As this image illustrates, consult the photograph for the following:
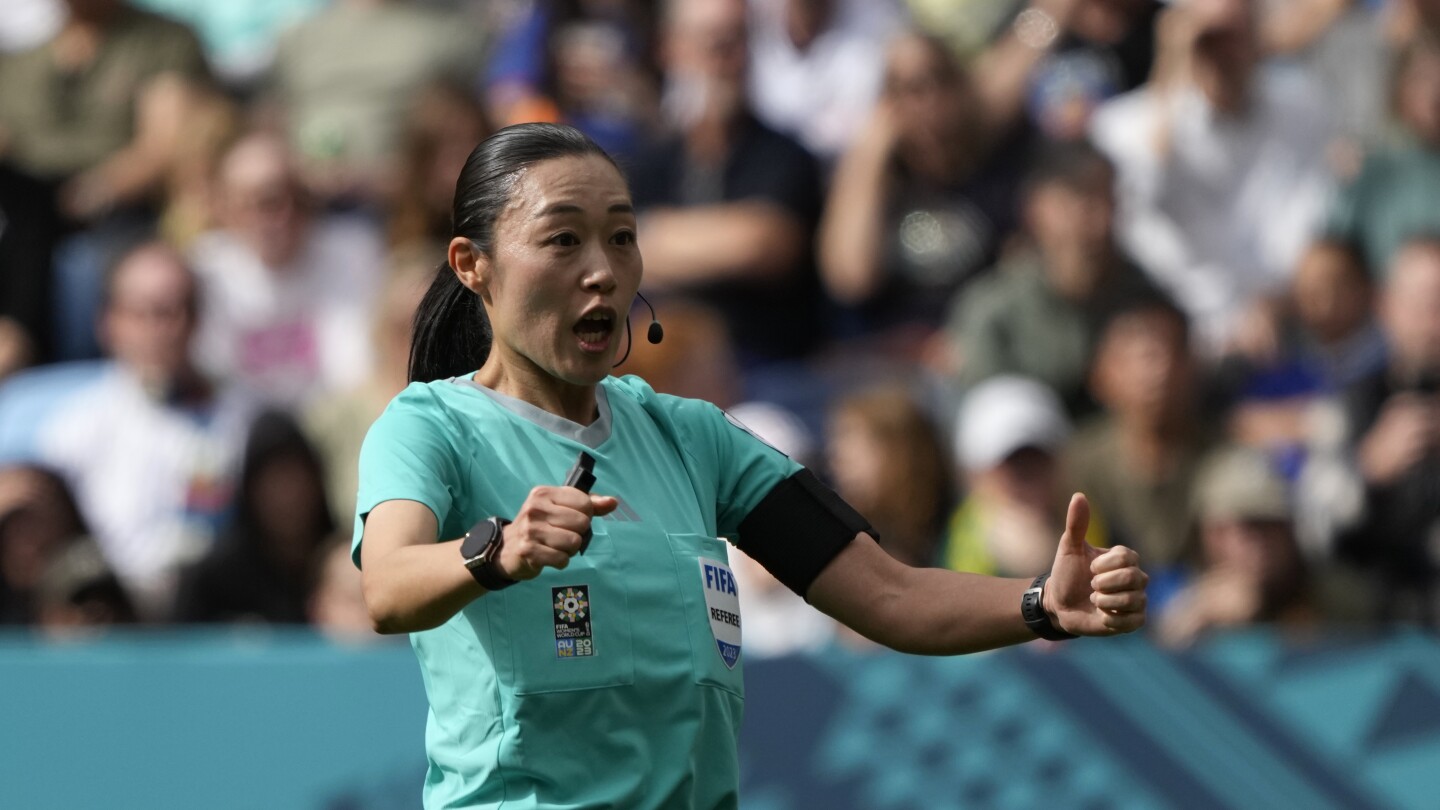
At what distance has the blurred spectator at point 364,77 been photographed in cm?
866

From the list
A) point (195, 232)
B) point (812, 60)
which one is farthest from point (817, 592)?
point (195, 232)

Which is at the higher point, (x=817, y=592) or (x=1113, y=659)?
(x=817, y=592)

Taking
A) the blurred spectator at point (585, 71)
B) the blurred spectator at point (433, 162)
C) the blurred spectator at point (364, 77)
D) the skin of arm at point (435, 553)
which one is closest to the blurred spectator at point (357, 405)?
the blurred spectator at point (433, 162)

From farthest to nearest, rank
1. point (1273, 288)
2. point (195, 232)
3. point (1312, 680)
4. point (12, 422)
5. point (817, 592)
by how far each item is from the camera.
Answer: point (195, 232) < point (12, 422) < point (1273, 288) < point (1312, 680) < point (817, 592)

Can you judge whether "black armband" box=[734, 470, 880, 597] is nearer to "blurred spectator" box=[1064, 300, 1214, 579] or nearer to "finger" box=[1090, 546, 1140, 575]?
"finger" box=[1090, 546, 1140, 575]

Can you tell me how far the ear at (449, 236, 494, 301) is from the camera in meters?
2.93

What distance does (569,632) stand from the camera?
273 cm

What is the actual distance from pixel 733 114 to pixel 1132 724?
330cm

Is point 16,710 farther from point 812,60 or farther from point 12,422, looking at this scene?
point 812,60

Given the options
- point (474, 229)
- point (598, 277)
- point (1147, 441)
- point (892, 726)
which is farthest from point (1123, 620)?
point (1147, 441)

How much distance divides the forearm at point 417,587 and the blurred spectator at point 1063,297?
15.4 feet

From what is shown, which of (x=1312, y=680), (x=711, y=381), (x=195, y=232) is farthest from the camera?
(x=195, y=232)

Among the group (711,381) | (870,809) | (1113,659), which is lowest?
(870,809)

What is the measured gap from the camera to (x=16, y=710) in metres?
5.83
